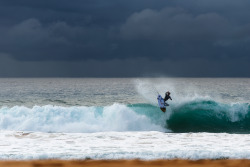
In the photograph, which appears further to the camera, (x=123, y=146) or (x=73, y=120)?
(x=73, y=120)

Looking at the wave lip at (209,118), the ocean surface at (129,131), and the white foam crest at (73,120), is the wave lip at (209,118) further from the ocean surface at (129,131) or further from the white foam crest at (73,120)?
the white foam crest at (73,120)

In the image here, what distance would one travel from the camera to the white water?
7906mm

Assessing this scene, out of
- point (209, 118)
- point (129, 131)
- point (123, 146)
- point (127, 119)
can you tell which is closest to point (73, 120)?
point (127, 119)

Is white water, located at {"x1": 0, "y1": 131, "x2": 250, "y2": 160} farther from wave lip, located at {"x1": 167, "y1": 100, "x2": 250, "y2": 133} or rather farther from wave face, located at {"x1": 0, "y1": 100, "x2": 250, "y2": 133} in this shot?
wave lip, located at {"x1": 167, "y1": 100, "x2": 250, "y2": 133}

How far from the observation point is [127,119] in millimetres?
21406

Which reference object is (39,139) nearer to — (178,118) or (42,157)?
(42,157)

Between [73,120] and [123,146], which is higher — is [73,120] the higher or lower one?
the lower one

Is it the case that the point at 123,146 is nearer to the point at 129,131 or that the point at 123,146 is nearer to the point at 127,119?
the point at 129,131

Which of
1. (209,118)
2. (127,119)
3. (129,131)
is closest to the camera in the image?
(129,131)

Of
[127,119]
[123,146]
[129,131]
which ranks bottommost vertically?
[129,131]

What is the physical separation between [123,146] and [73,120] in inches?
504

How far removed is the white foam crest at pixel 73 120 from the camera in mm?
19781

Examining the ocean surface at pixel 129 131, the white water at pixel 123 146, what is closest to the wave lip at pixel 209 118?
the ocean surface at pixel 129 131

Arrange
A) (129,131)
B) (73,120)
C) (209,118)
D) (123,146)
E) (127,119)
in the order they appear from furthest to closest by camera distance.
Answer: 1. (209,118)
2. (73,120)
3. (127,119)
4. (129,131)
5. (123,146)
